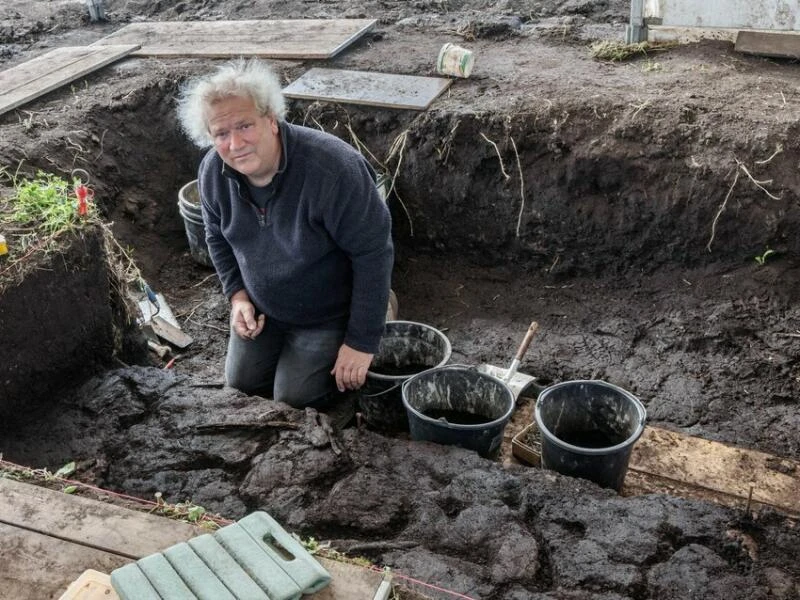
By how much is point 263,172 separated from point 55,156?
243 centimetres

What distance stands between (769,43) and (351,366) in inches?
149

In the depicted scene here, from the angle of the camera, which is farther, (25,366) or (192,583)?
(25,366)

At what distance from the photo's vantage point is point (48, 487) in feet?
7.86

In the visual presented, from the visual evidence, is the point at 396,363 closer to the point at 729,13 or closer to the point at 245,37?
the point at 729,13

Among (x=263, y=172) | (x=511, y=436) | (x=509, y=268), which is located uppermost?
(x=263, y=172)

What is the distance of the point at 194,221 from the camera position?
4.94 metres

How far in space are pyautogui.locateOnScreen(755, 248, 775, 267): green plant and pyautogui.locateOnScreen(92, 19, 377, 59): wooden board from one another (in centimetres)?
339

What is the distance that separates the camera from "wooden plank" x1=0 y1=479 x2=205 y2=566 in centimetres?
206

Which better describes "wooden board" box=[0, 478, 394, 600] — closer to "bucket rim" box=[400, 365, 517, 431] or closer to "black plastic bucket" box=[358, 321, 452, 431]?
"bucket rim" box=[400, 365, 517, 431]

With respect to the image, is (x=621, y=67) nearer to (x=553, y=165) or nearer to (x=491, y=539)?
(x=553, y=165)

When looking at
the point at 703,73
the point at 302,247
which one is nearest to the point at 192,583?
the point at 302,247

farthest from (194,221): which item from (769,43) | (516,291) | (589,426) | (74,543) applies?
(769,43)

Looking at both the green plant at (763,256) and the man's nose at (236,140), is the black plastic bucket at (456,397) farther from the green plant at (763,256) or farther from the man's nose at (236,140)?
the green plant at (763,256)

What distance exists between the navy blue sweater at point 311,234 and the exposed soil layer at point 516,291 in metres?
0.50
